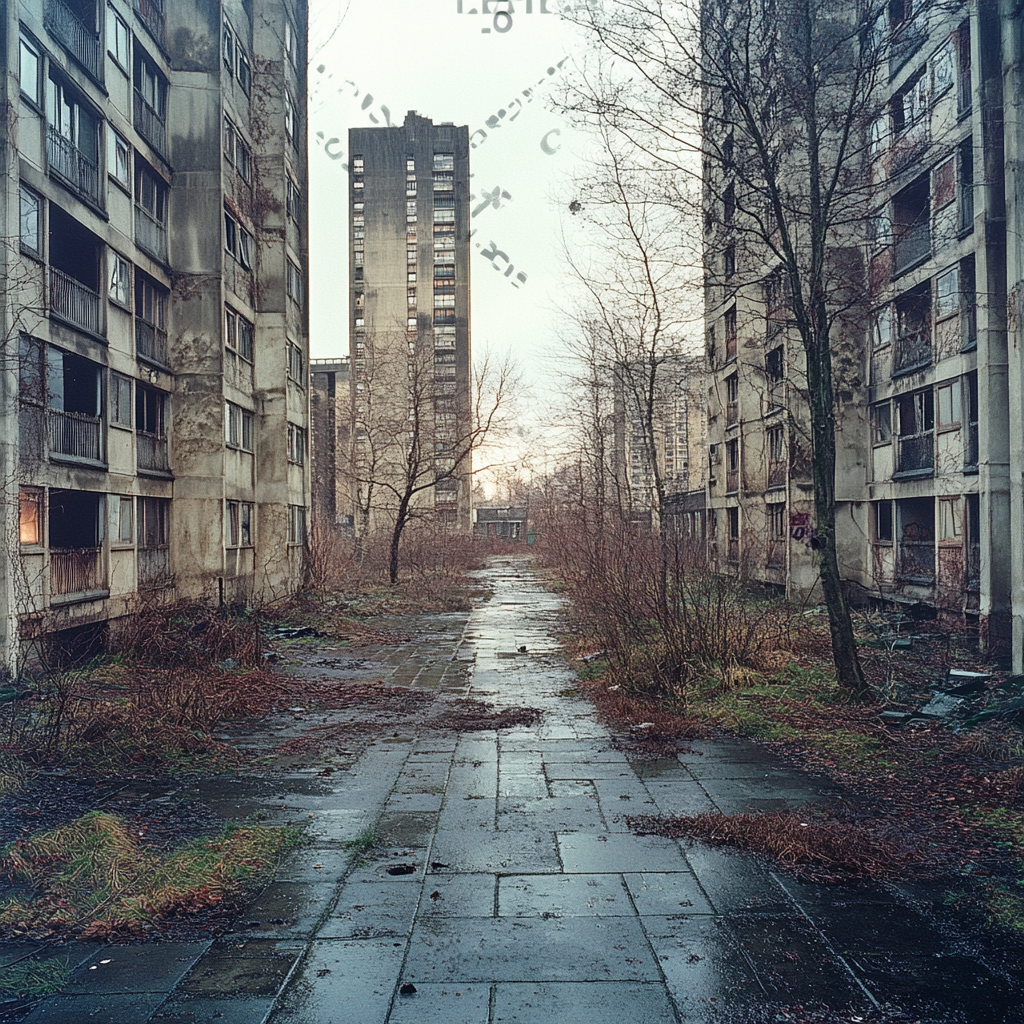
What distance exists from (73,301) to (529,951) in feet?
48.1

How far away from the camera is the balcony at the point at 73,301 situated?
14062 millimetres

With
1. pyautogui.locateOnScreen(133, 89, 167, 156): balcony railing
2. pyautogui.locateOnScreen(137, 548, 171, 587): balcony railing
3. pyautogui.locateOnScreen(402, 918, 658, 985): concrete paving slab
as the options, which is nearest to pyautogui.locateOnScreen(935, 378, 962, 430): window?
pyautogui.locateOnScreen(402, 918, 658, 985): concrete paving slab

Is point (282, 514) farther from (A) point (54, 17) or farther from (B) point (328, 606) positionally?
(A) point (54, 17)

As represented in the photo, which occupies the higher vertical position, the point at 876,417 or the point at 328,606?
the point at 876,417

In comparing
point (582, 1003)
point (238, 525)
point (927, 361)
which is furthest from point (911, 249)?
point (582, 1003)

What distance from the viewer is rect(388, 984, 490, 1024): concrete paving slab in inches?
132

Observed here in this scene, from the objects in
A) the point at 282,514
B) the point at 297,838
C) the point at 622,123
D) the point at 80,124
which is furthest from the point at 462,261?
the point at 297,838

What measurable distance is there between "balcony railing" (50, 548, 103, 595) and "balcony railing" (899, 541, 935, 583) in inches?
664

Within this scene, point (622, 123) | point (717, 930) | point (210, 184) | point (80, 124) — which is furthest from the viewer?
point (210, 184)

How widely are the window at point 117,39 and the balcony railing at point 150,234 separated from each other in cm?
272

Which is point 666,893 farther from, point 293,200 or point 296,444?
point 293,200

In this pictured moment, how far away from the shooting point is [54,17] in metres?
14.0

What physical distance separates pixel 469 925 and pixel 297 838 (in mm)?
1712

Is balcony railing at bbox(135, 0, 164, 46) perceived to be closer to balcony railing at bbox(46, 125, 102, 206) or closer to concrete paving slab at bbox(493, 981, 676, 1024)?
balcony railing at bbox(46, 125, 102, 206)
